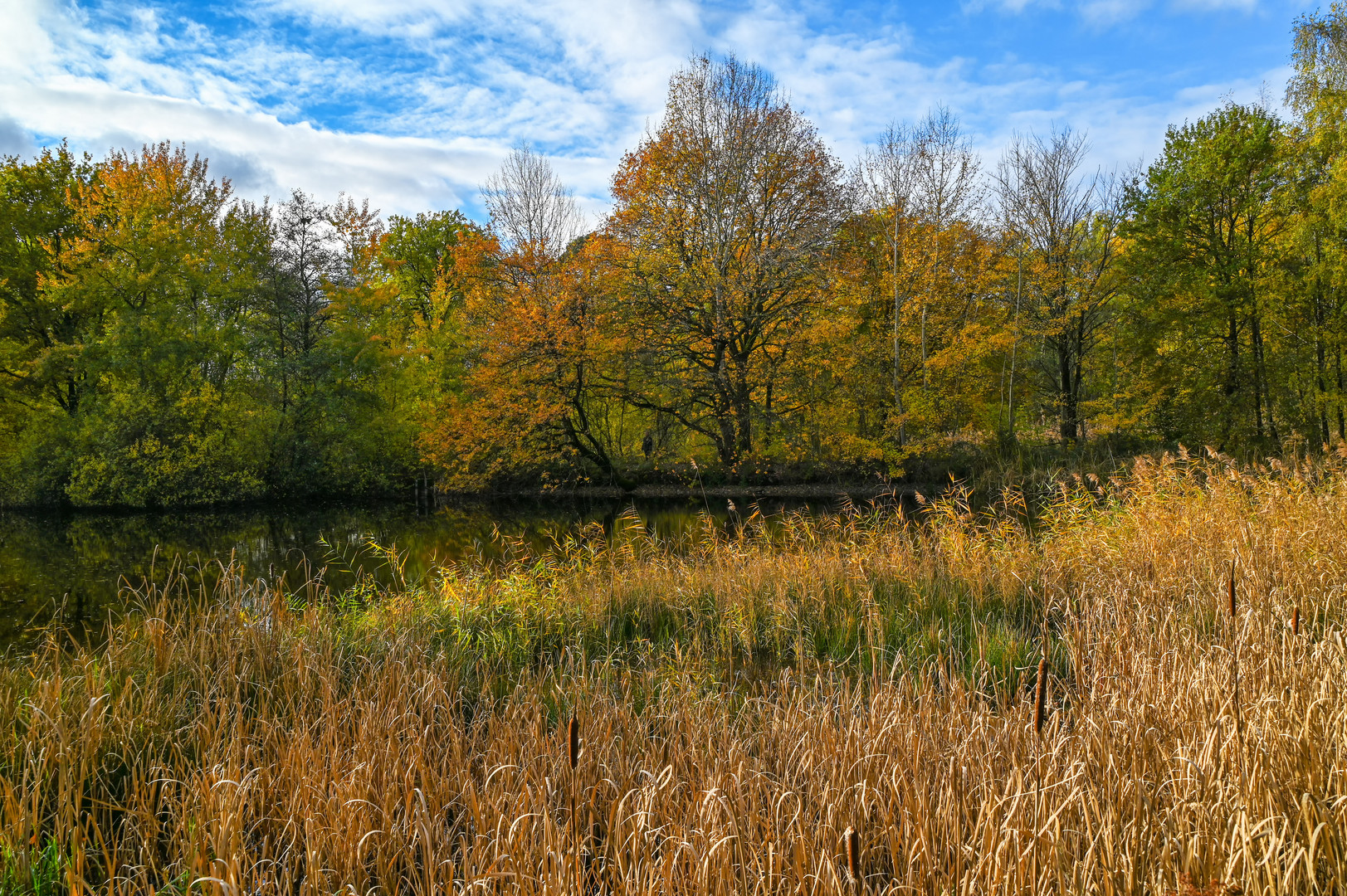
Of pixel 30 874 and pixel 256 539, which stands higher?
pixel 30 874

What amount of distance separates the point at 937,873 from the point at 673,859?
2.65ft

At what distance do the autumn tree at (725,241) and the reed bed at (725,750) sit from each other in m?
16.2

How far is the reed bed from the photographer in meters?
1.93

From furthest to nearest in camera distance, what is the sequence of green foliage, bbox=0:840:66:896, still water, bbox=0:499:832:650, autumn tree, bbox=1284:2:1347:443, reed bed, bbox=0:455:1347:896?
1. autumn tree, bbox=1284:2:1347:443
2. still water, bbox=0:499:832:650
3. green foliage, bbox=0:840:66:896
4. reed bed, bbox=0:455:1347:896

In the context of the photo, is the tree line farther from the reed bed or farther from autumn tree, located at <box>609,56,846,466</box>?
the reed bed

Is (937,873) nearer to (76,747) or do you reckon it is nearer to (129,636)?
(76,747)

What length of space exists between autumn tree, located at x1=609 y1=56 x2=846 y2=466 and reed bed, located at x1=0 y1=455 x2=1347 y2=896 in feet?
53.0

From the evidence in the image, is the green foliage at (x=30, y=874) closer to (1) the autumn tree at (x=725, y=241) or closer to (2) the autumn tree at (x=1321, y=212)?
(1) the autumn tree at (x=725, y=241)

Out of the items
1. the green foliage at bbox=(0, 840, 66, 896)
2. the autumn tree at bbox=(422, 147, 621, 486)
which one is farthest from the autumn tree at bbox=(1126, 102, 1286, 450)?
the green foliage at bbox=(0, 840, 66, 896)

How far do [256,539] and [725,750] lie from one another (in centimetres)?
1585

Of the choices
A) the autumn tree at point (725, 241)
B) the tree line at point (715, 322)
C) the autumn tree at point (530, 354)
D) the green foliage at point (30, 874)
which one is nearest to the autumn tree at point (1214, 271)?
the tree line at point (715, 322)

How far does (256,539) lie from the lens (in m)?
15.7

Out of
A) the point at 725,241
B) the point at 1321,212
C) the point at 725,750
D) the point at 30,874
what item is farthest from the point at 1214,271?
the point at 30,874

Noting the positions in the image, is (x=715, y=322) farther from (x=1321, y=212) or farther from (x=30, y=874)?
(x=30, y=874)
